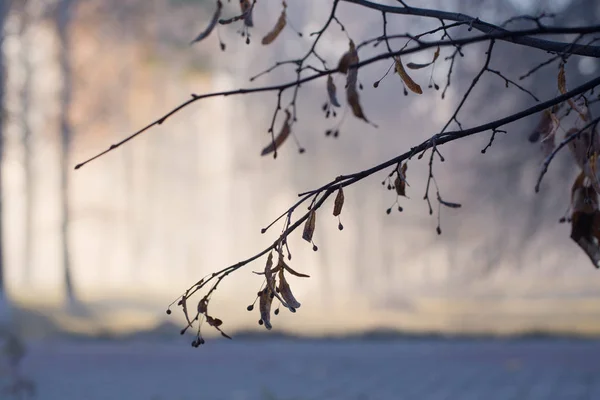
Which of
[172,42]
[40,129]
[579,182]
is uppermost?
[172,42]

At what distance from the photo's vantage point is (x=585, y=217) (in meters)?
2.40

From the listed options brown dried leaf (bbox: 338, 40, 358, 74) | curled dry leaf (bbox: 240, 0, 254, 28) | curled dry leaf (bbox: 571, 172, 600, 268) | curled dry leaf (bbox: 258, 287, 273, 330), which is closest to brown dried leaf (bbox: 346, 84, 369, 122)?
brown dried leaf (bbox: 338, 40, 358, 74)

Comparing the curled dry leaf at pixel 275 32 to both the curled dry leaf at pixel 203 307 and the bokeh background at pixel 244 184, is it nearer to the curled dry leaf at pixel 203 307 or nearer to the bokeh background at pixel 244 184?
the curled dry leaf at pixel 203 307

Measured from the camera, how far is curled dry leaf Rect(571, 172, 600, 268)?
7.84 feet

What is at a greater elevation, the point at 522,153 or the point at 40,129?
the point at 40,129

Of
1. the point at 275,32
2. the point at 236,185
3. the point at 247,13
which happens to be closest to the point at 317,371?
the point at 247,13

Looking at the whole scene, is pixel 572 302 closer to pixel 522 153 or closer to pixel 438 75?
pixel 522 153

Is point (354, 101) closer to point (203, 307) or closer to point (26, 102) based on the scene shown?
point (203, 307)

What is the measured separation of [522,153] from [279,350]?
456cm

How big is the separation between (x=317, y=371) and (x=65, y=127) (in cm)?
998

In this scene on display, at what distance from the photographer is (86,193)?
21.0 metres

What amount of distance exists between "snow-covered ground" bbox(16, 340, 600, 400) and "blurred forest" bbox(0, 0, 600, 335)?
257 cm

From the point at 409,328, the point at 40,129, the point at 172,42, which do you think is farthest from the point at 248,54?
the point at 409,328

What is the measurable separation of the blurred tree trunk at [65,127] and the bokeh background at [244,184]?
0.05 meters
